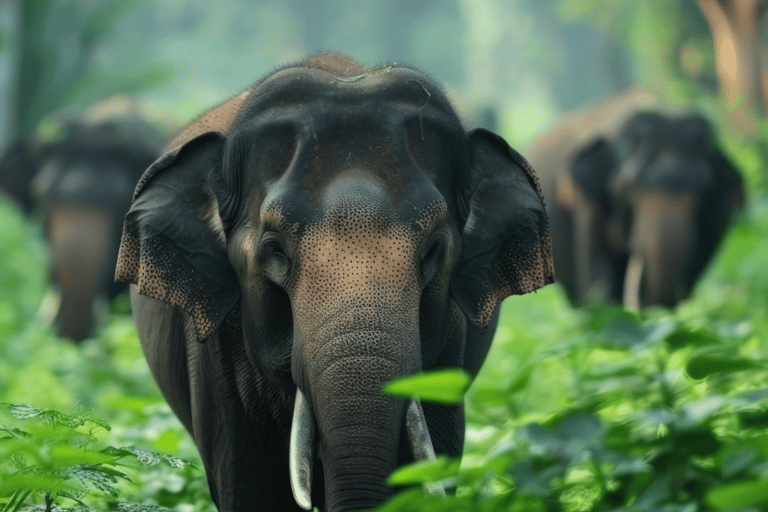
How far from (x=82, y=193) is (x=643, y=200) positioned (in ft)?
12.3

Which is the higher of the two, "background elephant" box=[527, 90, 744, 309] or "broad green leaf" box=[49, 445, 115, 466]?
"background elephant" box=[527, 90, 744, 309]

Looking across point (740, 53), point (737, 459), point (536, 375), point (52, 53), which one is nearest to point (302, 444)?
point (737, 459)

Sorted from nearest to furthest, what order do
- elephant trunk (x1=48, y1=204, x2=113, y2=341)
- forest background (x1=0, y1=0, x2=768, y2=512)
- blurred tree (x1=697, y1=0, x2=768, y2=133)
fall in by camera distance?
forest background (x1=0, y1=0, x2=768, y2=512)
elephant trunk (x1=48, y1=204, x2=113, y2=341)
blurred tree (x1=697, y1=0, x2=768, y2=133)

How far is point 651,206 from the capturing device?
763 cm

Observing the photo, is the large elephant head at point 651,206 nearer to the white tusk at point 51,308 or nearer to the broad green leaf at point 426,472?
the white tusk at point 51,308

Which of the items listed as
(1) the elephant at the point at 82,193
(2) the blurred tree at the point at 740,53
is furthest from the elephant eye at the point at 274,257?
(2) the blurred tree at the point at 740,53

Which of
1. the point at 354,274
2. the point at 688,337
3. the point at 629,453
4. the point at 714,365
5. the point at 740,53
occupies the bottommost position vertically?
the point at 629,453

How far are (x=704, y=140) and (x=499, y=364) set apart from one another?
290 cm

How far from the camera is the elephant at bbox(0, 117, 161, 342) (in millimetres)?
7402

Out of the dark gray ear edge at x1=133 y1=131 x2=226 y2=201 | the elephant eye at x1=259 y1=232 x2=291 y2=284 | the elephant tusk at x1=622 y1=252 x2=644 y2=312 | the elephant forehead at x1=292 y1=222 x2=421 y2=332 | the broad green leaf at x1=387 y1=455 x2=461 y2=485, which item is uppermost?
the elephant tusk at x1=622 y1=252 x2=644 y2=312

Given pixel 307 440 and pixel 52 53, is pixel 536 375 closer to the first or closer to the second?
pixel 307 440

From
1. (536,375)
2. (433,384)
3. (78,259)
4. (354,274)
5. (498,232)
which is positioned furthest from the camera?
(78,259)

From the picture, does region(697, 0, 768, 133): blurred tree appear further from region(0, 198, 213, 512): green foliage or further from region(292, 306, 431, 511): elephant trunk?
region(292, 306, 431, 511): elephant trunk

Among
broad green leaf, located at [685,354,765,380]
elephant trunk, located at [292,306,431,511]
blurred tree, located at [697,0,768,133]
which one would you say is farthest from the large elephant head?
broad green leaf, located at [685,354,765,380]
